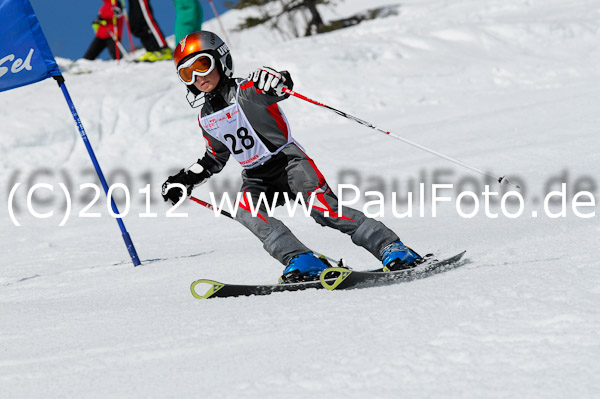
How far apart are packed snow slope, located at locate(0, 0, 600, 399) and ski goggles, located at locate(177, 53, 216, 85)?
1.23m

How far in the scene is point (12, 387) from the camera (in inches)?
89.0

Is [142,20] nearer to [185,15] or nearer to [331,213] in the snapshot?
[185,15]

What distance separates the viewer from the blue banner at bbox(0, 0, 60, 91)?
5.46 meters

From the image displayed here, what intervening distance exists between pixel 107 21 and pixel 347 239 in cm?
1128

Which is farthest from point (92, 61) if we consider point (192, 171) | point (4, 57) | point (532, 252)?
point (532, 252)

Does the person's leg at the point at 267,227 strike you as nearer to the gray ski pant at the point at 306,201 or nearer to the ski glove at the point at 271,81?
the gray ski pant at the point at 306,201

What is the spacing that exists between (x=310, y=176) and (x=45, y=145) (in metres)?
7.99

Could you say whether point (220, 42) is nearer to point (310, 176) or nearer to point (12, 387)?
point (310, 176)

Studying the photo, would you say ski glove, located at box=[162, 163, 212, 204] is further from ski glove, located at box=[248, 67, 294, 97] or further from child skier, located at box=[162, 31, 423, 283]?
ski glove, located at box=[248, 67, 294, 97]

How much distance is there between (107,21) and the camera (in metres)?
14.8

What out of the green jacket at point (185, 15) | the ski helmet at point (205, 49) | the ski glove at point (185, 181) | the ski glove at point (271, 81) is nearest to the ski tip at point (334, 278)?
the ski glove at point (271, 81)

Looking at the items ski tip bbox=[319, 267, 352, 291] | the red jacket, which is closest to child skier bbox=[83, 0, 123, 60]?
the red jacket

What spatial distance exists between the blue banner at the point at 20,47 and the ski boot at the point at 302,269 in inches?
131

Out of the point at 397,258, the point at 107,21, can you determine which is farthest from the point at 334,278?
the point at 107,21
